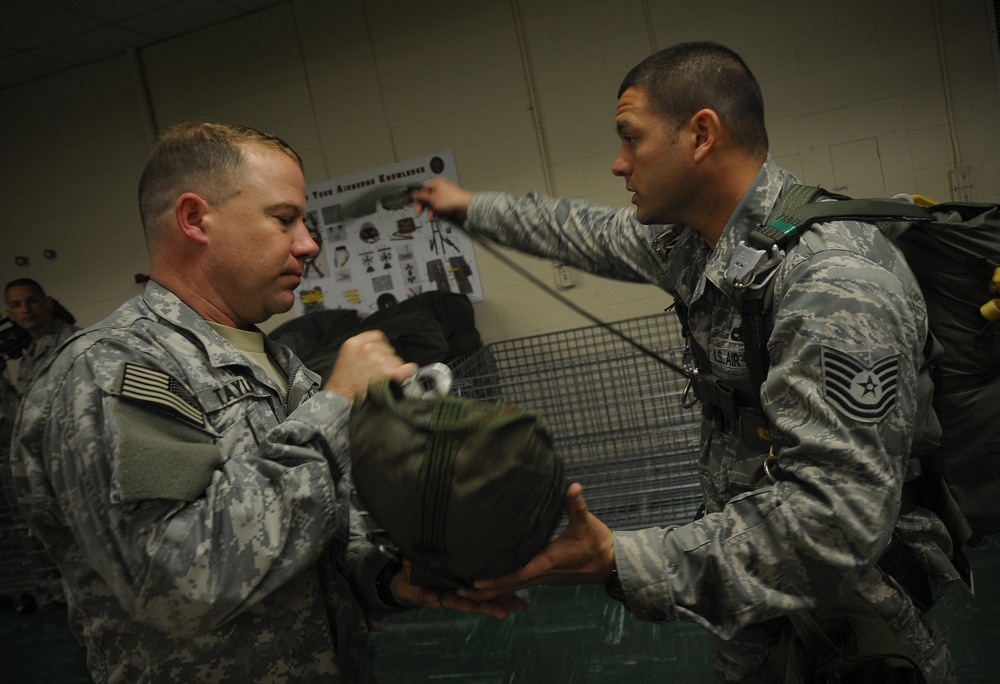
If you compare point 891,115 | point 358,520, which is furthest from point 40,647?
point 891,115

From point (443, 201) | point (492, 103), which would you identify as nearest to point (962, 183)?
point (492, 103)

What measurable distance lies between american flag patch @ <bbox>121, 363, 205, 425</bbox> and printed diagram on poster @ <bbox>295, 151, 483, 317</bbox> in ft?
11.5

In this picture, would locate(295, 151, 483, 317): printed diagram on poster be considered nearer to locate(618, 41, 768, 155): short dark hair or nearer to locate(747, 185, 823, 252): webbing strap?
locate(618, 41, 768, 155): short dark hair

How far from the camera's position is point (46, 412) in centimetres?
114

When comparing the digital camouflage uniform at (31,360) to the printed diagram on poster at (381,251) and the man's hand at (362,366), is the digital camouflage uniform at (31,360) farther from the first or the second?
the man's hand at (362,366)

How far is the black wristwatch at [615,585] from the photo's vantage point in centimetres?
117

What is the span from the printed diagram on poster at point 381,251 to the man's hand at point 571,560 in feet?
11.7

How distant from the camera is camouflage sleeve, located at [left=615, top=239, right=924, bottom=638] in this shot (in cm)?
108

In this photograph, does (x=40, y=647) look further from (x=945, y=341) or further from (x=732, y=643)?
(x=945, y=341)

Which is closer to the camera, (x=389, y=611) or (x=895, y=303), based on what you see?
(x=895, y=303)

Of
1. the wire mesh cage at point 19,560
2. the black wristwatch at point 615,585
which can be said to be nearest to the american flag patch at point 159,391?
the black wristwatch at point 615,585

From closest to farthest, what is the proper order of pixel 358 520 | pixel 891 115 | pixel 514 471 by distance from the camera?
pixel 514 471
pixel 358 520
pixel 891 115

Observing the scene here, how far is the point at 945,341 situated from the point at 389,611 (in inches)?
50.4

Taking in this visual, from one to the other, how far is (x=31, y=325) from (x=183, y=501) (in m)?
4.55
